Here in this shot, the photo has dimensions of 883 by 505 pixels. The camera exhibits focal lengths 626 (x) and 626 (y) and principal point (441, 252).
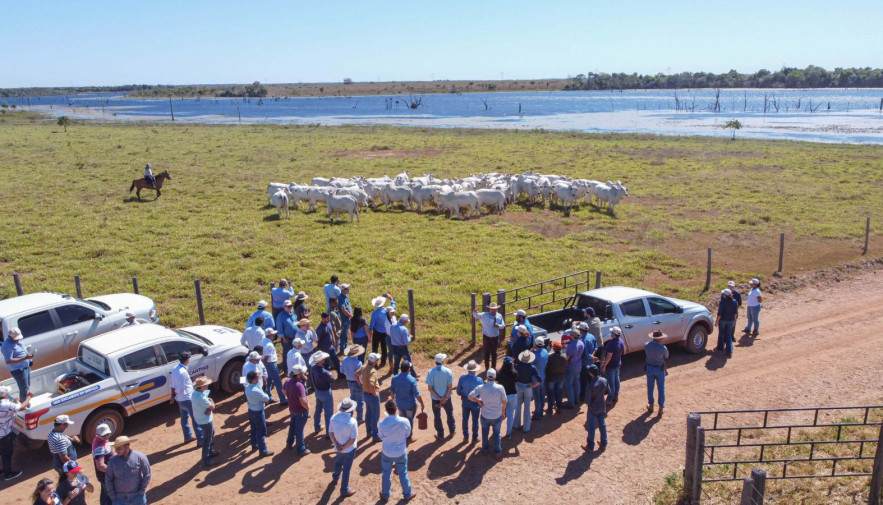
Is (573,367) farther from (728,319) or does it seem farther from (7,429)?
(7,429)

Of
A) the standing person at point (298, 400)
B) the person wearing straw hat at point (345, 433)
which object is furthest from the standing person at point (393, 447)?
the standing person at point (298, 400)

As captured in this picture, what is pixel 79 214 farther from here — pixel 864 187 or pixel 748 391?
pixel 864 187

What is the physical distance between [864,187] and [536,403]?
3190cm

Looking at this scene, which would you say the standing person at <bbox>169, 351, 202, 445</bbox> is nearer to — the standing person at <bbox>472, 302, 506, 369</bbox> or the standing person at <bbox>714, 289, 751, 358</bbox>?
the standing person at <bbox>472, 302, 506, 369</bbox>

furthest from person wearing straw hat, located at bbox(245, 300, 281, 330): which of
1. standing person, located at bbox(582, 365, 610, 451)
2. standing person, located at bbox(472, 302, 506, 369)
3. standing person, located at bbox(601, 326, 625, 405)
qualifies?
standing person, located at bbox(601, 326, 625, 405)

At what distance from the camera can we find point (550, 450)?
10.8 m

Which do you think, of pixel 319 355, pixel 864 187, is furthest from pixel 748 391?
pixel 864 187

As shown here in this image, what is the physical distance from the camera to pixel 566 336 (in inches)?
462

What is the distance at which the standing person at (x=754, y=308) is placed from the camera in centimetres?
1555

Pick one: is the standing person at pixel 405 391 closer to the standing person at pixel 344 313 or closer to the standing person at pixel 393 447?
the standing person at pixel 393 447

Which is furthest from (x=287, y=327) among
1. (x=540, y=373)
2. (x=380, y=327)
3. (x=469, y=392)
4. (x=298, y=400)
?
(x=540, y=373)

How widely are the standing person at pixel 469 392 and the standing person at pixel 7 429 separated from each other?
7021 millimetres

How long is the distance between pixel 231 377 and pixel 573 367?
6976mm

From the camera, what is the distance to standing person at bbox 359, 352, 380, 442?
10.6m
